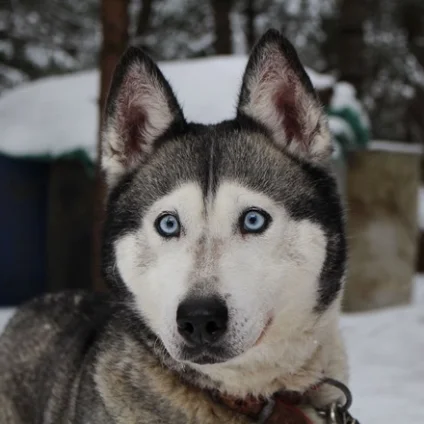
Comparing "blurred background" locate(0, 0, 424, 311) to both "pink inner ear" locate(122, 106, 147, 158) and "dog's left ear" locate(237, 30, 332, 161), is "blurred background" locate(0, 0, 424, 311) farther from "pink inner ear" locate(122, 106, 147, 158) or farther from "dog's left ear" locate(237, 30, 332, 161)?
"dog's left ear" locate(237, 30, 332, 161)

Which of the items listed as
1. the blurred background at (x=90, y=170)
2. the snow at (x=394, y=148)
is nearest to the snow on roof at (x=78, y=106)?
the blurred background at (x=90, y=170)

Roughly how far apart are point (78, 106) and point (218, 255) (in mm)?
5435

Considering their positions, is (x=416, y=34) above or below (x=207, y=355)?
below

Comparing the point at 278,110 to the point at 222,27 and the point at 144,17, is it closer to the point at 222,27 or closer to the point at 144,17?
the point at 222,27

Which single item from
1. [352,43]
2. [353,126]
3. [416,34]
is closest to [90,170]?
[353,126]

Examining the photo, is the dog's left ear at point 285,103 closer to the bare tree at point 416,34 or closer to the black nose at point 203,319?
the black nose at point 203,319

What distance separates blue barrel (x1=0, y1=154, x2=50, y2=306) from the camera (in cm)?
703

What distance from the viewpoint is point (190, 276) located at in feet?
6.34

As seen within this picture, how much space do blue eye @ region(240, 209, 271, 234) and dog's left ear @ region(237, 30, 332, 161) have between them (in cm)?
33

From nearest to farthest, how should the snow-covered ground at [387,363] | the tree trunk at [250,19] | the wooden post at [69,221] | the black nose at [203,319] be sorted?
1. the black nose at [203,319]
2. the snow-covered ground at [387,363]
3. the wooden post at [69,221]
4. the tree trunk at [250,19]

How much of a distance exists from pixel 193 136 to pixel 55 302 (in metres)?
1.28

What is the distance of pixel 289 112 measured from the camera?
2.34 m

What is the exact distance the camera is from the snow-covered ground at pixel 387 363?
156 inches

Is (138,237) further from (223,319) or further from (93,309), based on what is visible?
(93,309)
